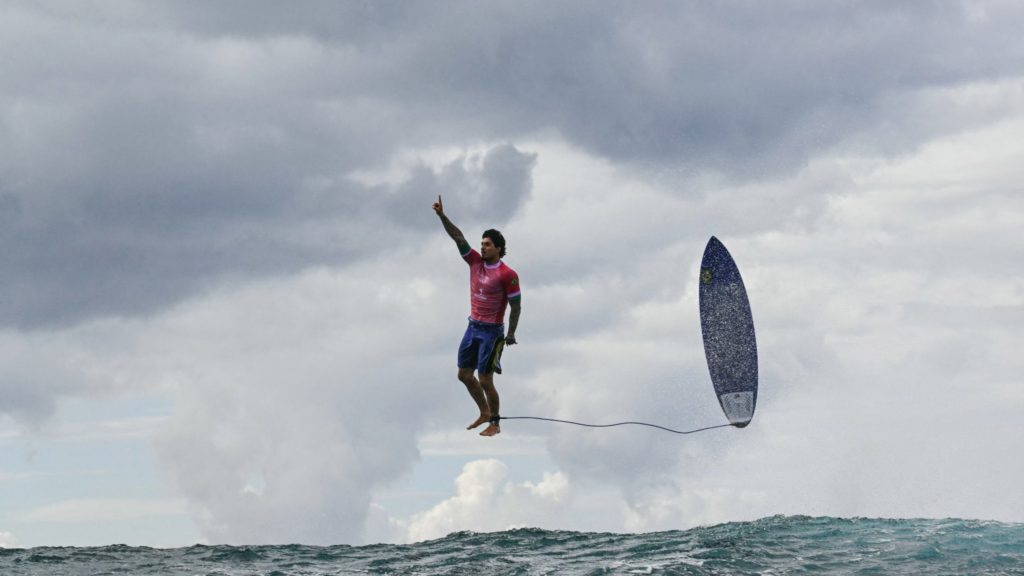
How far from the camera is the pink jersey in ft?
60.8

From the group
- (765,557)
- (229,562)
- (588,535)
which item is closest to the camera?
(765,557)

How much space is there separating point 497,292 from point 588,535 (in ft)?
18.8

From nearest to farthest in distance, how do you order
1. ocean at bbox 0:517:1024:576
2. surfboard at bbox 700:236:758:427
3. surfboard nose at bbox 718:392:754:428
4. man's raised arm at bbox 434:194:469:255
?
ocean at bbox 0:517:1024:576 < man's raised arm at bbox 434:194:469:255 < surfboard nose at bbox 718:392:754:428 < surfboard at bbox 700:236:758:427

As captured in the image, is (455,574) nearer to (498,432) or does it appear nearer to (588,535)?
(498,432)

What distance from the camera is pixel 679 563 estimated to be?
53.1 feet

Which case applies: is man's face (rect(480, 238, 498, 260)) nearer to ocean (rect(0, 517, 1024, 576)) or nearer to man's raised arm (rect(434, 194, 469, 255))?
man's raised arm (rect(434, 194, 469, 255))

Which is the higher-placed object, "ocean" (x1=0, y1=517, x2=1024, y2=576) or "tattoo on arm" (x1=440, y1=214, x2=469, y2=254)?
"tattoo on arm" (x1=440, y1=214, x2=469, y2=254)

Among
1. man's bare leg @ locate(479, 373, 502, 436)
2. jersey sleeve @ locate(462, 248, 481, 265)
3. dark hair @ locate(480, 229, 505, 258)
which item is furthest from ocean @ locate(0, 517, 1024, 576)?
dark hair @ locate(480, 229, 505, 258)

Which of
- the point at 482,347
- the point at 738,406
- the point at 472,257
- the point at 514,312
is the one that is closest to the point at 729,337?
the point at 738,406

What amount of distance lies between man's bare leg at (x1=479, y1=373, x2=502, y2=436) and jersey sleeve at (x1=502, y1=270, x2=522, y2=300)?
1.61 metres

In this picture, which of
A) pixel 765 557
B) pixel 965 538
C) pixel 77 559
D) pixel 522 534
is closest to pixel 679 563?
pixel 765 557

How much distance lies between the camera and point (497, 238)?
18.5m

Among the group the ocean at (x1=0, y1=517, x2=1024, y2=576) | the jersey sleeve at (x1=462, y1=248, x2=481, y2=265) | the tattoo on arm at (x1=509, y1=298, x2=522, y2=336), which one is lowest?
the ocean at (x1=0, y1=517, x2=1024, y2=576)

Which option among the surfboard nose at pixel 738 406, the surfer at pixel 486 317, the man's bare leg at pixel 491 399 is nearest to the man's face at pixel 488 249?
the surfer at pixel 486 317
